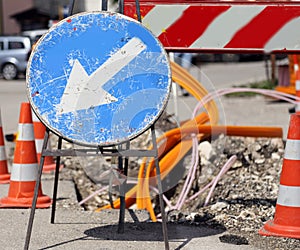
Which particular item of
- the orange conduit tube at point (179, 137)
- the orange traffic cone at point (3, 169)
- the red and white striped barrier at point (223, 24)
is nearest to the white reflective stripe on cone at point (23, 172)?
the orange conduit tube at point (179, 137)

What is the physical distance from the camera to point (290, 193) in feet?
17.4

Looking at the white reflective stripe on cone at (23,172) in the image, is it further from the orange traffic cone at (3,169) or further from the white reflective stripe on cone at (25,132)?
the orange traffic cone at (3,169)

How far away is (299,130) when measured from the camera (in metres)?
5.31

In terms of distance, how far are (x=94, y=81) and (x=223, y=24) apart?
1.33 meters

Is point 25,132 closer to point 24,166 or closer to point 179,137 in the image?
point 24,166

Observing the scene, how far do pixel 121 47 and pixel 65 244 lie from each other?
53.2 inches

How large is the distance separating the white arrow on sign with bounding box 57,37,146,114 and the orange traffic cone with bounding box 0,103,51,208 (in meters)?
1.59

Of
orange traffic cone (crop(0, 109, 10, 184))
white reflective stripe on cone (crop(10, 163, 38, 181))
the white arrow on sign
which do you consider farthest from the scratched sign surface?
orange traffic cone (crop(0, 109, 10, 184))

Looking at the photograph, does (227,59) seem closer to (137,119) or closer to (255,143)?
(255,143)

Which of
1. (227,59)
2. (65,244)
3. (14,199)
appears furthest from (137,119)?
(227,59)

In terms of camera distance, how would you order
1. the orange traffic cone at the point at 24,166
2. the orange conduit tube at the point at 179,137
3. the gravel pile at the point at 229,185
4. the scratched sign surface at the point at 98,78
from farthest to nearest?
the orange conduit tube at the point at 179,137
the orange traffic cone at the point at 24,166
the gravel pile at the point at 229,185
the scratched sign surface at the point at 98,78

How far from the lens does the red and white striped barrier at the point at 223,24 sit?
219 inches

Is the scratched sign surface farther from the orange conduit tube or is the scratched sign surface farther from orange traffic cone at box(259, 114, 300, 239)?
the orange conduit tube

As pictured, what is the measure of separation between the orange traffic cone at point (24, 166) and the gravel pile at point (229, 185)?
3.12ft
